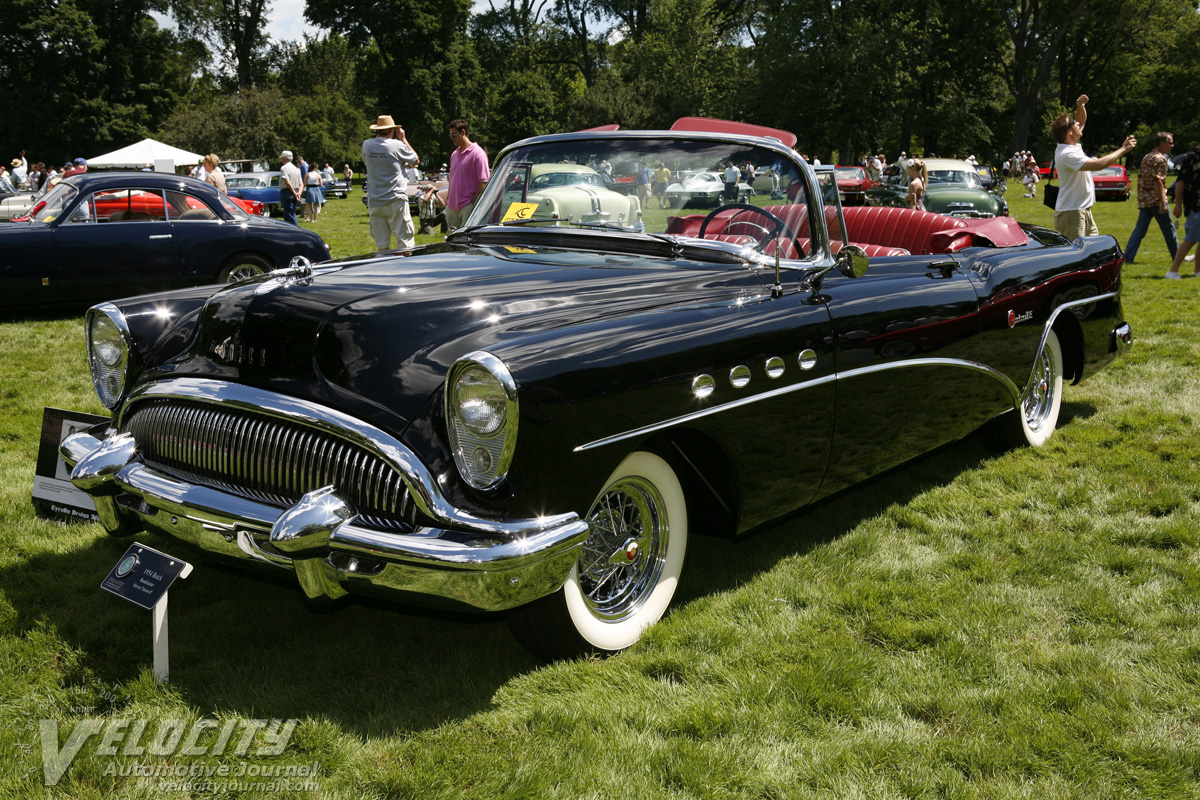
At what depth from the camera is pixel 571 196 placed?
4.11 meters

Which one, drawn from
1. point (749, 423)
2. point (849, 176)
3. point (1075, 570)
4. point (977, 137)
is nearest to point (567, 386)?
point (749, 423)

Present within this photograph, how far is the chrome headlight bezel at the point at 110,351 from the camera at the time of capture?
11.7 ft

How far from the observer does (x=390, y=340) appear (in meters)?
2.81

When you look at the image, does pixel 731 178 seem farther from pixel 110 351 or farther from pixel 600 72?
pixel 600 72

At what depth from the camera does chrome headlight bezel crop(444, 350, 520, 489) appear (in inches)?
99.4

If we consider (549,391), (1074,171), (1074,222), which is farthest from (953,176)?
(549,391)

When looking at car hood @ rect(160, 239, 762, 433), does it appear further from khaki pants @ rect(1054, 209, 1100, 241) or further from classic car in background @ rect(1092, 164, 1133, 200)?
classic car in background @ rect(1092, 164, 1133, 200)


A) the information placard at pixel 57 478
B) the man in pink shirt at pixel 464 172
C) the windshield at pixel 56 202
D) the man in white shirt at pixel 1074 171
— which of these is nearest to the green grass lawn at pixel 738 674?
the information placard at pixel 57 478

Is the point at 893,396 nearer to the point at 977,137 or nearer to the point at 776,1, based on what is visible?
the point at 977,137

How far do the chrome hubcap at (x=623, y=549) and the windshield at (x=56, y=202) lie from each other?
816cm

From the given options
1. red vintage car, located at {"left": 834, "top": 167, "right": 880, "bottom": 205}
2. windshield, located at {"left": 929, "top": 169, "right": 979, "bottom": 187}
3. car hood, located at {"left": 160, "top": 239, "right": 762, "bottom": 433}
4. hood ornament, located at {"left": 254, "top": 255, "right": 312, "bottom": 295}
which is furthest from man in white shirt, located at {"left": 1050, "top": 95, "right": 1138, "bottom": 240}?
red vintage car, located at {"left": 834, "top": 167, "right": 880, "bottom": 205}

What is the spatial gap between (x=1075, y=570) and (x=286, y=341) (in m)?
3.13

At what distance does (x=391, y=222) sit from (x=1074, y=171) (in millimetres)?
6661

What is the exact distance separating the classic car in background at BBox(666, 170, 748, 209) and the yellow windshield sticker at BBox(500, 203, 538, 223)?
643 millimetres
